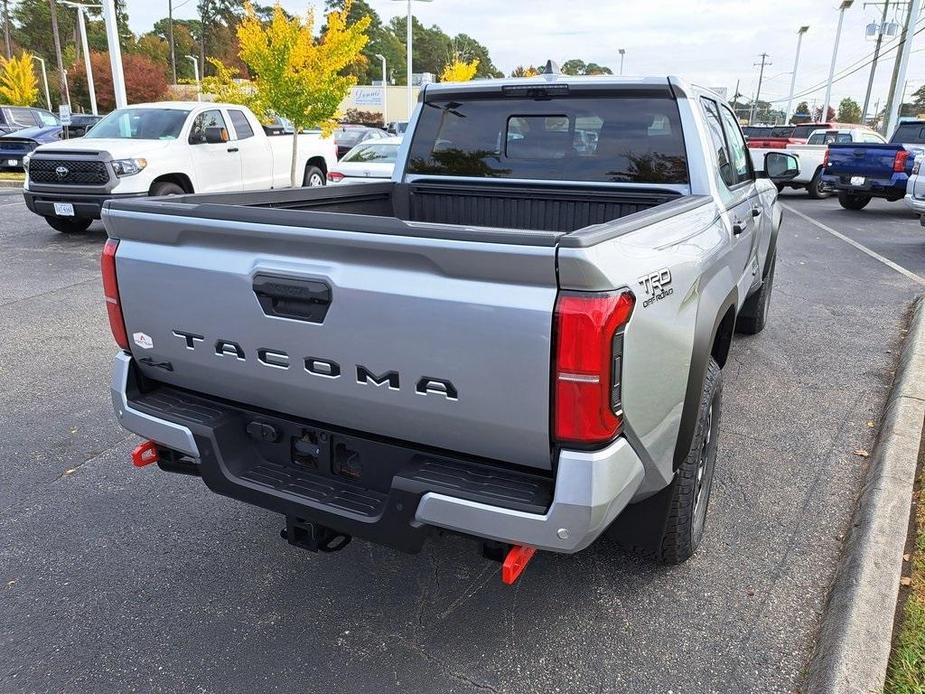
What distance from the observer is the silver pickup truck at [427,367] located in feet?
6.28

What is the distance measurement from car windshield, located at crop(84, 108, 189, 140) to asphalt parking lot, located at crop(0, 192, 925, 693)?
23.5 feet

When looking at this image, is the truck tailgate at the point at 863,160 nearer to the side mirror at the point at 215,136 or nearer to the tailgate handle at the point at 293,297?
the side mirror at the point at 215,136

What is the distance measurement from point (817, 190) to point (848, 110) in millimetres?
115811

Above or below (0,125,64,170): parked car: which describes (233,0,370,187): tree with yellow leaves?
above

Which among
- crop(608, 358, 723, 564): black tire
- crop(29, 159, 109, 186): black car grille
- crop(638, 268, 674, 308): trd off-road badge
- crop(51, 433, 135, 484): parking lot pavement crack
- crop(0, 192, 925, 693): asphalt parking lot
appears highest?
crop(638, 268, 674, 308): trd off-road badge

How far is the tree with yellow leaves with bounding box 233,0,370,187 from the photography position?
1503cm

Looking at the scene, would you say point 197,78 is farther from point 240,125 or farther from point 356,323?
point 356,323

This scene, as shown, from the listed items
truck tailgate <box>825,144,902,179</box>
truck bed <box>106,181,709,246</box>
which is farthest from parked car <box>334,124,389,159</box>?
truck bed <box>106,181,709,246</box>

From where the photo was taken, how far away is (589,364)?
1.87 m

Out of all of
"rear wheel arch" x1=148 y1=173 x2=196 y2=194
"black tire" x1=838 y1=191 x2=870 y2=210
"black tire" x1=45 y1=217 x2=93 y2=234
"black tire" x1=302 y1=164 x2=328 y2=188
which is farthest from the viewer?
"black tire" x1=838 y1=191 x2=870 y2=210

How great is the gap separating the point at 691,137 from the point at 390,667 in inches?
110

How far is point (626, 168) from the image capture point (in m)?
3.65

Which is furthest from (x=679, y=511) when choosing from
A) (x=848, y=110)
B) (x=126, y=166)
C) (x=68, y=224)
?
(x=848, y=110)

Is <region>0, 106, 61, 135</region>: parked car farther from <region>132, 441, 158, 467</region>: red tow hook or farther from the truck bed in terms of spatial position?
<region>132, 441, 158, 467</region>: red tow hook
